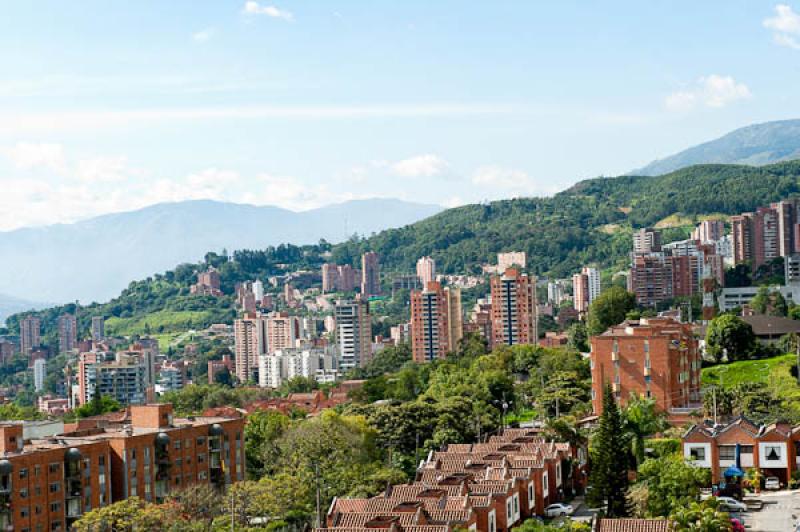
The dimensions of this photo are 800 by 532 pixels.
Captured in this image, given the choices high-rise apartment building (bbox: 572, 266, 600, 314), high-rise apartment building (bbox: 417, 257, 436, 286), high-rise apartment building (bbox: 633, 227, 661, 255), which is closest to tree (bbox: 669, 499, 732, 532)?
high-rise apartment building (bbox: 572, 266, 600, 314)

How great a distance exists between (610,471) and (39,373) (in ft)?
292

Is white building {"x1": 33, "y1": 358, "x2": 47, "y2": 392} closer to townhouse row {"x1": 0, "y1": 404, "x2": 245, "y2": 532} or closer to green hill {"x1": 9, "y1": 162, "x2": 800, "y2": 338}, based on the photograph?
green hill {"x1": 9, "y1": 162, "x2": 800, "y2": 338}

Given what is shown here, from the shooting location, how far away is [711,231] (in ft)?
369

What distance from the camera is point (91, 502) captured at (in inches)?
1292

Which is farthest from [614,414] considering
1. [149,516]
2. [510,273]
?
[510,273]

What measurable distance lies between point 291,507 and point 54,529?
20.0ft

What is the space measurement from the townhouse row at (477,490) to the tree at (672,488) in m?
3.04

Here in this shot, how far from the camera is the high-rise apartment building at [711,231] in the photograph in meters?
112

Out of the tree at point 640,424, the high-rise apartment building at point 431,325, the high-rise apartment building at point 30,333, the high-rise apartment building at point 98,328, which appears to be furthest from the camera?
the high-rise apartment building at point 30,333

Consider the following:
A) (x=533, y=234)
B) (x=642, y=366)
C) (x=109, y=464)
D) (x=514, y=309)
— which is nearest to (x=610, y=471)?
(x=642, y=366)

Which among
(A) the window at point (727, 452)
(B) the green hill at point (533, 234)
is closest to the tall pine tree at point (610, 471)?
(A) the window at point (727, 452)

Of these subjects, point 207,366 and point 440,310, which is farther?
point 207,366

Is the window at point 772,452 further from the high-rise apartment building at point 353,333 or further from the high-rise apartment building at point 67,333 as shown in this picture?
the high-rise apartment building at point 67,333

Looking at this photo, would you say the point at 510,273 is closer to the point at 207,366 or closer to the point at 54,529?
the point at 207,366
